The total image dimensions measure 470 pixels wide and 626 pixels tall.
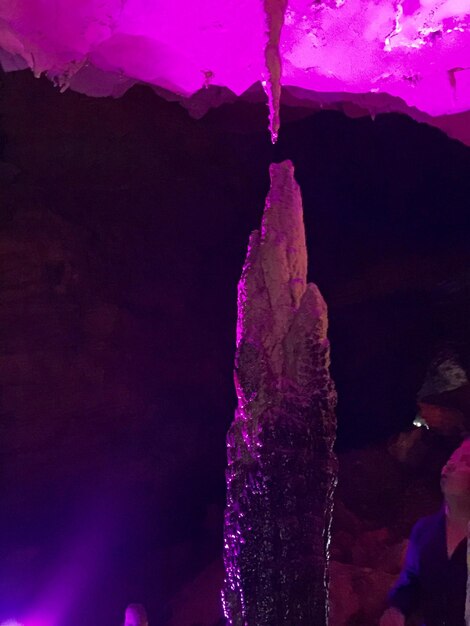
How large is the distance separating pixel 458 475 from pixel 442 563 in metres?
0.44

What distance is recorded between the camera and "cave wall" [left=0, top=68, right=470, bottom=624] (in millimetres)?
4910

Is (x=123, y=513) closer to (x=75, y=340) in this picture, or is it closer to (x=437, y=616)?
(x=75, y=340)

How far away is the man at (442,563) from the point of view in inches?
73.7

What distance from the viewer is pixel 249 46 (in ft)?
9.11

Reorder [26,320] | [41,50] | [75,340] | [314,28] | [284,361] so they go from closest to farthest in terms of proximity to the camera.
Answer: [284,361] → [41,50] → [314,28] → [26,320] → [75,340]

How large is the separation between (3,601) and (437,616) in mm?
4725

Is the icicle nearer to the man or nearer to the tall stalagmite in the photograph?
the tall stalagmite

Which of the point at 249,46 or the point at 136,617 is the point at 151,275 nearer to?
the point at 249,46

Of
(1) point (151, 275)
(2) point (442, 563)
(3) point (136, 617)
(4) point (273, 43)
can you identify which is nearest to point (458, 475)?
(2) point (442, 563)

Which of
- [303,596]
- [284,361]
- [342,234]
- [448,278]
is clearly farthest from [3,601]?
[448,278]

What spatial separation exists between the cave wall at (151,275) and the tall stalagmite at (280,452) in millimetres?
3623

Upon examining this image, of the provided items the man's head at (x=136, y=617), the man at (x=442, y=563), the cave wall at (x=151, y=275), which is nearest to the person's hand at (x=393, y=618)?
the man at (x=442, y=563)

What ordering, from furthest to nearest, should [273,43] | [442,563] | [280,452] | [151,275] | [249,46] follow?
[151,275], [249,46], [273,43], [442,563], [280,452]

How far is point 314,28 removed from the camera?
270 centimetres
